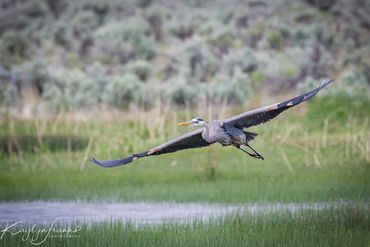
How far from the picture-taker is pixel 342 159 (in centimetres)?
1525

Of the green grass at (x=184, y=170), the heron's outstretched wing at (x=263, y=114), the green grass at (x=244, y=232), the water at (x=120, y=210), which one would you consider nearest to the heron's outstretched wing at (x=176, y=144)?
the heron's outstretched wing at (x=263, y=114)

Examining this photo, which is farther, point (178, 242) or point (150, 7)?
point (150, 7)

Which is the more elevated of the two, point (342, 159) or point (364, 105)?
point (364, 105)

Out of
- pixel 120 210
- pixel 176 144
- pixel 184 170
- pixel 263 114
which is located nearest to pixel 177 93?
pixel 184 170

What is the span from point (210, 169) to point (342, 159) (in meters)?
2.61

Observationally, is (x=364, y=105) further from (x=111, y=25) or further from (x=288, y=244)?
(x=288, y=244)

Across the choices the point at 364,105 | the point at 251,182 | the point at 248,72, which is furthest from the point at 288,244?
the point at 248,72

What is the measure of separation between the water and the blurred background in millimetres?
317

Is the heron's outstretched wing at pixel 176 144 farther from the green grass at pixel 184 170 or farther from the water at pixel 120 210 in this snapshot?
the green grass at pixel 184 170

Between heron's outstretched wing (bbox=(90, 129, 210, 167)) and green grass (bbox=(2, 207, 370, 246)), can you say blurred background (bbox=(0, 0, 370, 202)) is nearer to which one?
green grass (bbox=(2, 207, 370, 246))

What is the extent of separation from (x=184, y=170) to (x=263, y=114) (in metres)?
6.54

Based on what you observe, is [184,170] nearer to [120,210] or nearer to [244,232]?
[120,210]

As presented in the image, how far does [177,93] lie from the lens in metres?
25.9

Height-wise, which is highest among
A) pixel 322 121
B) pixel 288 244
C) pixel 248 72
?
pixel 248 72
